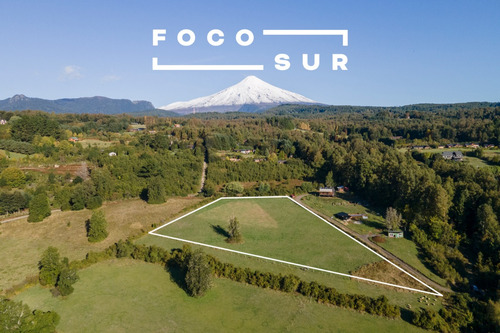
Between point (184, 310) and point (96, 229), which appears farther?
point (96, 229)

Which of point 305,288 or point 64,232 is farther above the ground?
point 64,232

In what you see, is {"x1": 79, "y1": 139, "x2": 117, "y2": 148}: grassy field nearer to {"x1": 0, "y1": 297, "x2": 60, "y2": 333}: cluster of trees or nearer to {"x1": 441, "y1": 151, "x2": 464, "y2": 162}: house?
{"x1": 0, "y1": 297, "x2": 60, "y2": 333}: cluster of trees

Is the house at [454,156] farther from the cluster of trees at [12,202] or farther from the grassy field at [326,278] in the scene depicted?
the cluster of trees at [12,202]

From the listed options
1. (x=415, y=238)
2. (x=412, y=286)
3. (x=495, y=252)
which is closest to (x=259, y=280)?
(x=412, y=286)

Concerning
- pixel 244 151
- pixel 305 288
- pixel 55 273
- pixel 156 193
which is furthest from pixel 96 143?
pixel 305 288

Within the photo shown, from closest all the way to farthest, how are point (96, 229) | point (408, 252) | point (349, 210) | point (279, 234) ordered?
1. point (408, 252)
2. point (96, 229)
3. point (279, 234)
4. point (349, 210)

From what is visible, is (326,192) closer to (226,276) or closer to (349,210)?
(349,210)

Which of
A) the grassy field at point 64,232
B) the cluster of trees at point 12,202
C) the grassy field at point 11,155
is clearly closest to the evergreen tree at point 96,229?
the grassy field at point 64,232
